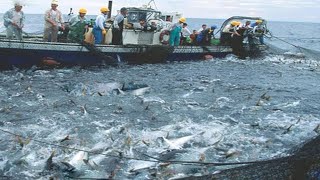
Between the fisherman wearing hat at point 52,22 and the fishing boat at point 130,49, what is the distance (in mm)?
611

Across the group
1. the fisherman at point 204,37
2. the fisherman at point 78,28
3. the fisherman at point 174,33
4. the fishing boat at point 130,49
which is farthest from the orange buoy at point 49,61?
the fisherman at point 204,37

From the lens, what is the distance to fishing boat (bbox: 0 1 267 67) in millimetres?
16984

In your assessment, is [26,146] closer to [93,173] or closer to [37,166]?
[37,166]

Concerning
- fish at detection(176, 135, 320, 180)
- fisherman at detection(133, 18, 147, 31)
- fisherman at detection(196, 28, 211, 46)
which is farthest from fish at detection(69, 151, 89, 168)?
fisherman at detection(196, 28, 211, 46)

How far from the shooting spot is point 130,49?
66.1 ft

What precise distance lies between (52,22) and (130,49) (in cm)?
442

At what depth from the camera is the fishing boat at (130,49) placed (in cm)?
1698

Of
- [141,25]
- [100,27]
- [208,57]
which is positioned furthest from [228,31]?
[100,27]

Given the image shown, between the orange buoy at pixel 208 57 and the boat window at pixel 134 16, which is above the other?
the boat window at pixel 134 16

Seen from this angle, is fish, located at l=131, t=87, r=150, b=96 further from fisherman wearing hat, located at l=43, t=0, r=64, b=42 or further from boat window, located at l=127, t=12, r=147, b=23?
boat window, located at l=127, t=12, r=147, b=23

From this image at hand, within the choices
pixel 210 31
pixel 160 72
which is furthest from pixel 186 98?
pixel 210 31

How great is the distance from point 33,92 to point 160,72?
7160 mm

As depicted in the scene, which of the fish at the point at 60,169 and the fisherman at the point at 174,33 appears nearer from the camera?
the fish at the point at 60,169

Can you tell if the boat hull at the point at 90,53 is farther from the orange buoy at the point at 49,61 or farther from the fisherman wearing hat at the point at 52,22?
the fisherman wearing hat at the point at 52,22
